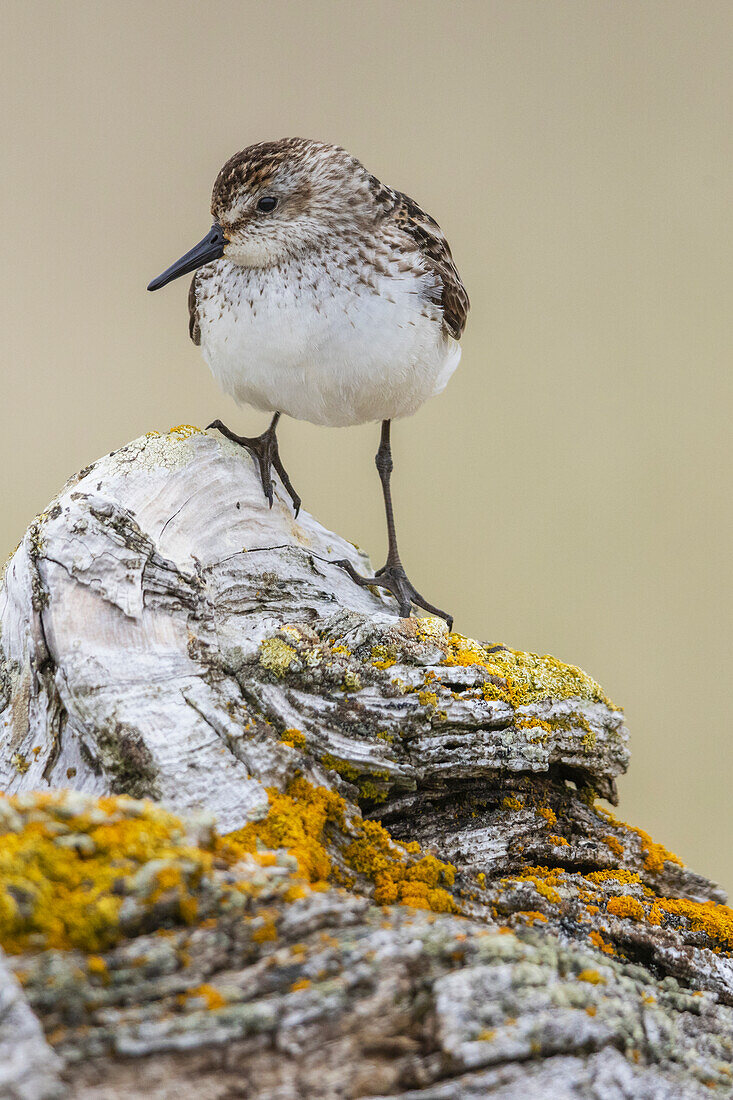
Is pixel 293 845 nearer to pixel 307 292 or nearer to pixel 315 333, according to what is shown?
pixel 315 333

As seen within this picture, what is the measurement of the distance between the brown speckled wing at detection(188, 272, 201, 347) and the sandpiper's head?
1.02ft

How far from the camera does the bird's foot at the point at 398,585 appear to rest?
14.1ft

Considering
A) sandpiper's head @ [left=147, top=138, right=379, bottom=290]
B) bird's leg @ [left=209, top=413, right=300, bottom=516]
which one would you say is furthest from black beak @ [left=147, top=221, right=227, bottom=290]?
bird's leg @ [left=209, top=413, right=300, bottom=516]

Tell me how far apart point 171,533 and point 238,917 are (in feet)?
5.96

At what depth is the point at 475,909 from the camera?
2574 mm

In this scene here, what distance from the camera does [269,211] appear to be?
3922 millimetres

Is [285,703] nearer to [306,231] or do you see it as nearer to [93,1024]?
[93,1024]

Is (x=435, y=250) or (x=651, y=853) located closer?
(x=651, y=853)

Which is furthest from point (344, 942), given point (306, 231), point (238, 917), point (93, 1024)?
point (306, 231)

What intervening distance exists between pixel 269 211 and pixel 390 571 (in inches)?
74.1

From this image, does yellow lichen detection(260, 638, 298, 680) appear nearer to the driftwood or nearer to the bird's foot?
the driftwood

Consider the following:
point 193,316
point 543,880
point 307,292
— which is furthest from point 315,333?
point 543,880

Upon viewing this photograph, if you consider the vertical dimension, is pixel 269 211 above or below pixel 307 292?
above

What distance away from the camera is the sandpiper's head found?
3.88m
